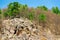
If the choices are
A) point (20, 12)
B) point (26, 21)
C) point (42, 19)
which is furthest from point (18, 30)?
point (42, 19)

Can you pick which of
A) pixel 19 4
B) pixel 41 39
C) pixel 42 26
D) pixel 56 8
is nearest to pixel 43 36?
pixel 41 39

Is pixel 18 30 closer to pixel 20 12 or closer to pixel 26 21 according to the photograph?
pixel 26 21

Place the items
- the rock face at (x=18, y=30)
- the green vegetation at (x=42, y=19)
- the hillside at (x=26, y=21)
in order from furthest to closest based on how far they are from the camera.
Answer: the green vegetation at (x=42, y=19), the hillside at (x=26, y=21), the rock face at (x=18, y=30)

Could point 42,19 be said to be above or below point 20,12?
below

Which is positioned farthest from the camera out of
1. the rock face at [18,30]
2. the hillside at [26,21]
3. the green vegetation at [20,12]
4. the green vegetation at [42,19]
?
the green vegetation at [42,19]

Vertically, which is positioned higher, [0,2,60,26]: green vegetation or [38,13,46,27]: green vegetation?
[0,2,60,26]: green vegetation

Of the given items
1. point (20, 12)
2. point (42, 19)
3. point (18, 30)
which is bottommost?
point (18, 30)

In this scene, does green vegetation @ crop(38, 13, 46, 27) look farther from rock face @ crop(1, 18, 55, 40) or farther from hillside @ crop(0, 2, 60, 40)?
rock face @ crop(1, 18, 55, 40)

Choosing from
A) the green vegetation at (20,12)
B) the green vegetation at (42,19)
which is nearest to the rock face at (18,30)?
the green vegetation at (20,12)

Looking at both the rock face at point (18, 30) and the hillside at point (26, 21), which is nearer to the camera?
the rock face at point (18, 30)

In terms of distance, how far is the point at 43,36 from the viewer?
34.1 feet

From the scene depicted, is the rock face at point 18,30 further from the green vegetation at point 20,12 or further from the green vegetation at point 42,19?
the green vegetation at point 42,19

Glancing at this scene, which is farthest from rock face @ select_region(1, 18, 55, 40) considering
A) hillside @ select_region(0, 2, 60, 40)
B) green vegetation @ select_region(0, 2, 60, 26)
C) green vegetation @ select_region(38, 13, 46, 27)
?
green vegetation @ select_region(38, 13, 46, 27)

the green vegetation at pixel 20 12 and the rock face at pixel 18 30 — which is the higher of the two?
the green vegetation at pixel 20 12
